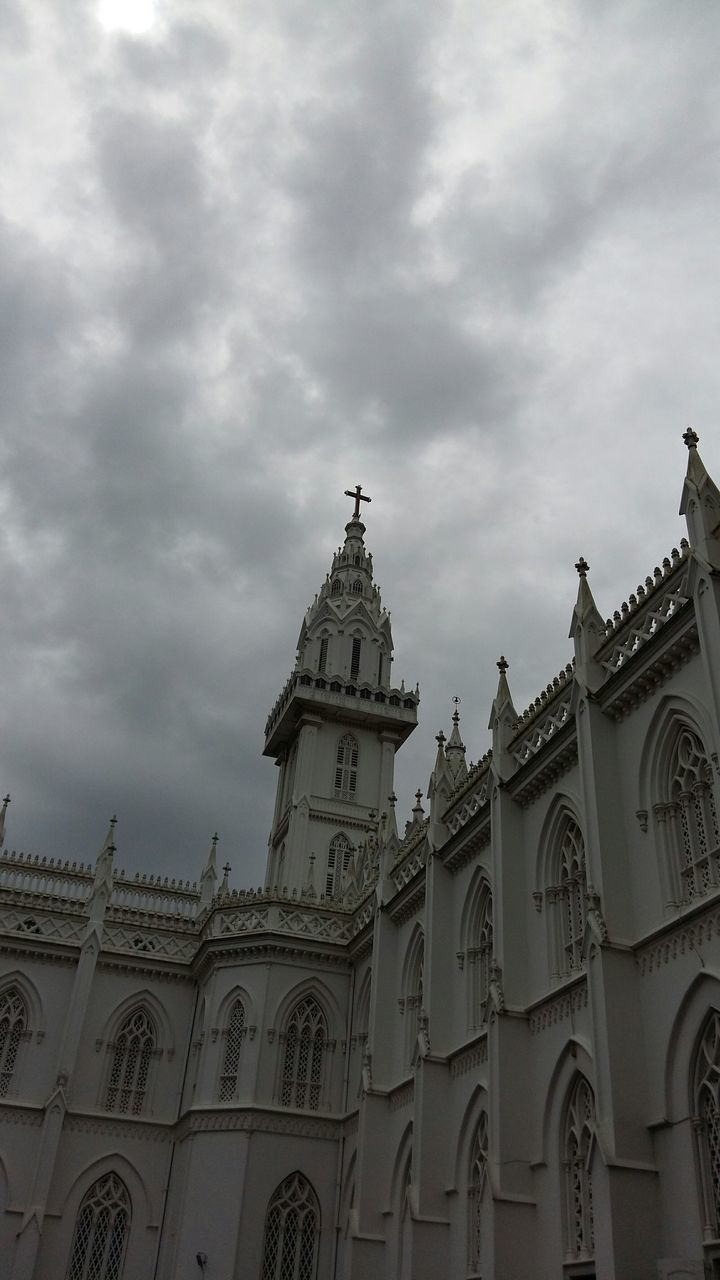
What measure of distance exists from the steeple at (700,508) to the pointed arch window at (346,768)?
3003 cm

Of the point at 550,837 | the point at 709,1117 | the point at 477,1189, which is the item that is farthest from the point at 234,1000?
the point at 709,1117

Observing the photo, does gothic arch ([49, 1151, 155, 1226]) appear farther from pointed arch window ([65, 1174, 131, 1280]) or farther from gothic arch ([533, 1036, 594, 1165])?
gothic arch ([533, 1036, 594, 1165])

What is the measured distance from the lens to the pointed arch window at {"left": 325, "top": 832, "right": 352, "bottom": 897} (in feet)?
148

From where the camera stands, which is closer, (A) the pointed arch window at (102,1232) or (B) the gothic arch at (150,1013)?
(A) the pointed arch window at (102,1232)

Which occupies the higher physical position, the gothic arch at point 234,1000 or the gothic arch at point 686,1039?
the gothic arch at point 234,1000

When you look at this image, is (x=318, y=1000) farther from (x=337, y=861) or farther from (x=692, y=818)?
(x=692, y=818)

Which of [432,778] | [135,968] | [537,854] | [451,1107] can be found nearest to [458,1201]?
[451,1107]

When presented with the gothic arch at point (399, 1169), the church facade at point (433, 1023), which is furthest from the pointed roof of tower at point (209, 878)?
the gothic arch at point (399, 1169)

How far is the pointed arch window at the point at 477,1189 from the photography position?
73.1 ft

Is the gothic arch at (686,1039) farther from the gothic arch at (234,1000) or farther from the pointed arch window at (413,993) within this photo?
the gothic arch at (234,1000)

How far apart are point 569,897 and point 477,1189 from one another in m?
6.80

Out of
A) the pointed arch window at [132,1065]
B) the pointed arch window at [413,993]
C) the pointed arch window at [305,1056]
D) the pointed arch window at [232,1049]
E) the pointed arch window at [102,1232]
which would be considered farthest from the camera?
the pointed arch window at [132,1065]

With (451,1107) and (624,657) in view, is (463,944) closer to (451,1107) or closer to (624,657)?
(451,1107)

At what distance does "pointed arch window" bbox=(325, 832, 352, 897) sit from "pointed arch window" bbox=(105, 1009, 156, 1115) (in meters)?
11.5
